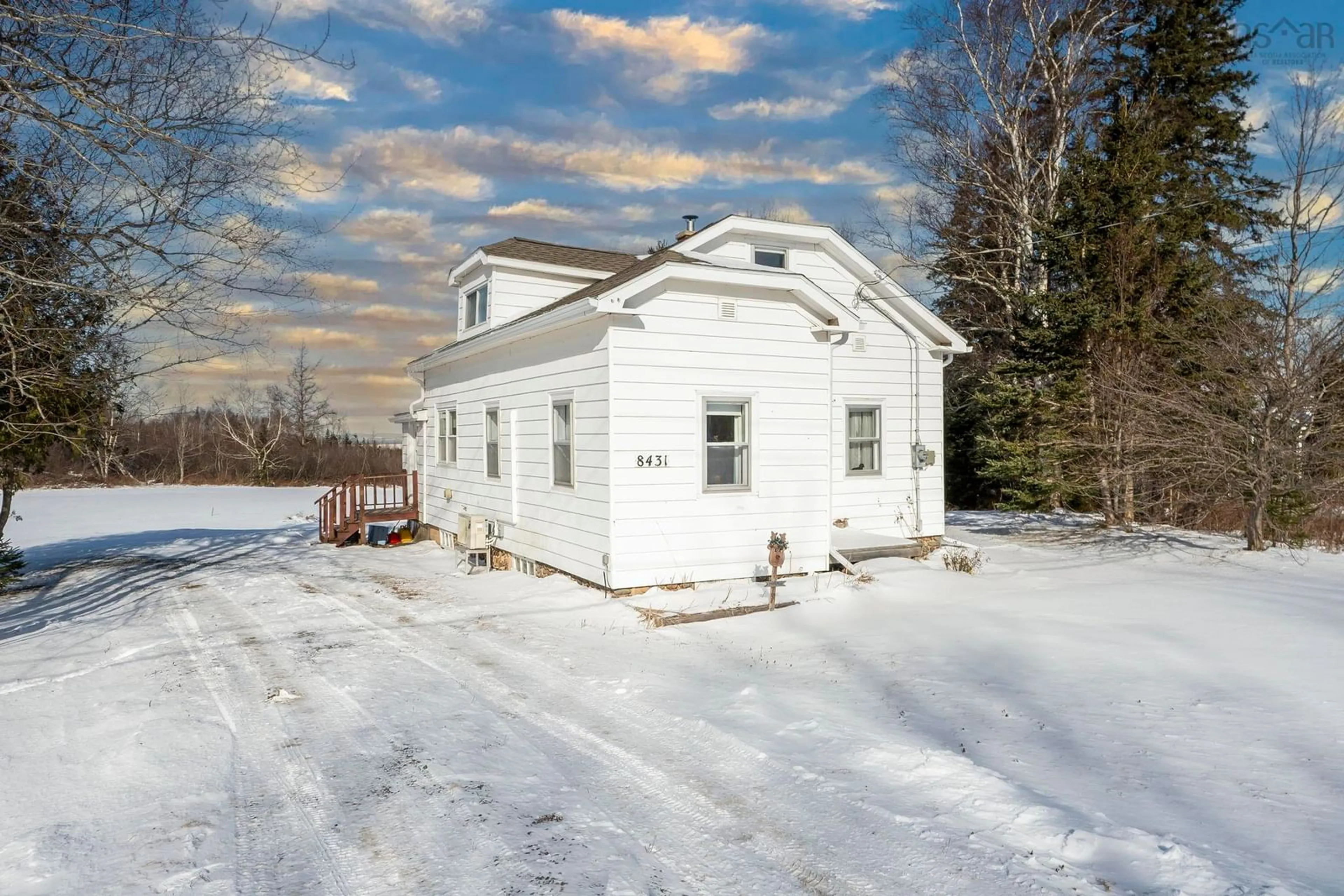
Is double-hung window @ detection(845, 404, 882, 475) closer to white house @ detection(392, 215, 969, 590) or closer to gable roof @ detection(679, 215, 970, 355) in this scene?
white house @ detection(392, 215, 969, 590)

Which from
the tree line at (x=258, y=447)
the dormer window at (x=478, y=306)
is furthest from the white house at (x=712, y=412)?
the tree line at (x=258, y=447)

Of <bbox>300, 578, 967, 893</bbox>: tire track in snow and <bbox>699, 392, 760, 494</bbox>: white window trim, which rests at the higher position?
<bbox>699, 392, 760, 494</bbox>: white window trim

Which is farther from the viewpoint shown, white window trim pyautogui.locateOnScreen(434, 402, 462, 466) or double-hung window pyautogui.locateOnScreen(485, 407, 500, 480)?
white window trim pyautogui.locateOnScreen(434, 402, 462, 466)

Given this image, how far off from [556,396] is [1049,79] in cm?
1533

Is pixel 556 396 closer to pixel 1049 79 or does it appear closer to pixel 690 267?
pixel 690 267

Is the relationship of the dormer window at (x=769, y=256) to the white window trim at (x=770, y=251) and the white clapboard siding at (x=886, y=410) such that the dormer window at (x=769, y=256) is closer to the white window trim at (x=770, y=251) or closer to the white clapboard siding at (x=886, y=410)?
the white window trim at (x=770, y=251)

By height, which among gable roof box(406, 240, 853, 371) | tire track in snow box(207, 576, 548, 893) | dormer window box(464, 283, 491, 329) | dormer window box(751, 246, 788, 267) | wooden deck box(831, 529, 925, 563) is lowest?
tire track in snow box(207, 576, 548, 893)

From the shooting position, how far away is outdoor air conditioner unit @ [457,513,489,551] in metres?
12.8

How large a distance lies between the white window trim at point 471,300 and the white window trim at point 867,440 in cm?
645

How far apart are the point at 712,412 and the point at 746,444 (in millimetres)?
621

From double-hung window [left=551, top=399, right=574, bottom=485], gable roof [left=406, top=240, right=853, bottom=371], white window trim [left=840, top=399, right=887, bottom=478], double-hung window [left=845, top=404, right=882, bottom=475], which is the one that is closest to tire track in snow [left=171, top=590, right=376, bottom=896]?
double-hung window [left=551, top=399, right=574, bottom=485]

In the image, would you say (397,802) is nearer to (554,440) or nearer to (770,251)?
(554,440)

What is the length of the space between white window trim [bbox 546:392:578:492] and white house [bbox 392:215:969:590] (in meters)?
0.03

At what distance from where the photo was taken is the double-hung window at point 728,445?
34.1 feet
